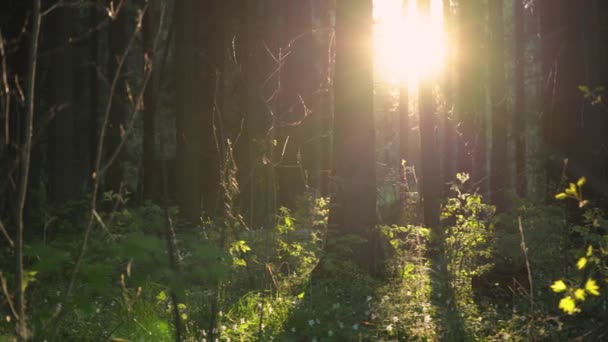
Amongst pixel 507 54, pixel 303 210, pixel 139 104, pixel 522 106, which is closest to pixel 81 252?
pixel 139 104

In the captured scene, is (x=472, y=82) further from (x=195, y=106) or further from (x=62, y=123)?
(x=62, y=123)

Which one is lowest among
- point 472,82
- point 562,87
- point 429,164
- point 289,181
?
point 289,181

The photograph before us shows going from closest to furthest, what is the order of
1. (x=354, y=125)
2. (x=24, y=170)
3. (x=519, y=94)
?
(x=24, y=170), (x=354, y=125), (x=519, y=94)

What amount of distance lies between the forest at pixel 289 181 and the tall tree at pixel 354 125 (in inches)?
1.1

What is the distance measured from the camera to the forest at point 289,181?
360 cm

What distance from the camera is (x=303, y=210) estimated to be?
10.6 metres

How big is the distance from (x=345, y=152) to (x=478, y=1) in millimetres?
10957

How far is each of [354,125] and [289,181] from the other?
836cm

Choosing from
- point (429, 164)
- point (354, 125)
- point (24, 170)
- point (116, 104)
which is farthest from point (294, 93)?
point (24, 170)

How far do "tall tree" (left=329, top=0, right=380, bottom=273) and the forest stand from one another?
28mm

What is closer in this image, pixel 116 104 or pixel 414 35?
pixel 116 104

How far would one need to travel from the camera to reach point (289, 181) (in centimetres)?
1786

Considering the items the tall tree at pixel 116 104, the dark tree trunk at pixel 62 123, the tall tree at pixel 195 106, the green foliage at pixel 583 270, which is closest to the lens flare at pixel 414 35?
the tall tree at pixel 195 106

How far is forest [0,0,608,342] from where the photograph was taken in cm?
360
